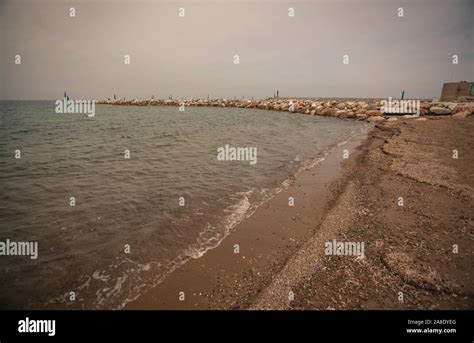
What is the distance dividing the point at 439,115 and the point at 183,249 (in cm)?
3862

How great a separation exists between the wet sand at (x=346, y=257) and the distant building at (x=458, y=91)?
59850mm

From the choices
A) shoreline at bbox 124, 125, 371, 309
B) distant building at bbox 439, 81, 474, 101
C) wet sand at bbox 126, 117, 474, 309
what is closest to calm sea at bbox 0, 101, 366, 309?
shoreline at bbox 124, 125, 371, 309

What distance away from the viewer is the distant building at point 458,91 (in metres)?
50.2

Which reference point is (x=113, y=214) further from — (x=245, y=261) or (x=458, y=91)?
(x=458, y=91)

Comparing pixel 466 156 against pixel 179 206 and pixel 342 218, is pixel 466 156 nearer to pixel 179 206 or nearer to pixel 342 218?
pixel 342 218

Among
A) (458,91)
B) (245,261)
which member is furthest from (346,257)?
(458,91)

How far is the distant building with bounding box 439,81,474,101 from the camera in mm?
50209

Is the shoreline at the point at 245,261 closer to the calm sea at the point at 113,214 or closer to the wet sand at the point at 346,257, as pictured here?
the wet sand at the point at 346,257

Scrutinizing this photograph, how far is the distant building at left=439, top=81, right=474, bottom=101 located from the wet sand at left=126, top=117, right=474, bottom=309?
59850mm

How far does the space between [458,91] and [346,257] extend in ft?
223

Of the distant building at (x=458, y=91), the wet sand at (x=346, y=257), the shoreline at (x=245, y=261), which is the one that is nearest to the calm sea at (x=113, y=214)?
the shoreline at (x=245, y=261)

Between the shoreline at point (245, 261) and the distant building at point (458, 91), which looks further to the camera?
the distant building at point (458, 91)

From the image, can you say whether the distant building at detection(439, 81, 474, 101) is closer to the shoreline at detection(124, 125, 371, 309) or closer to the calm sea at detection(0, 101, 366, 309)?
the calm sea at detection(0, 101, 366, 309)
